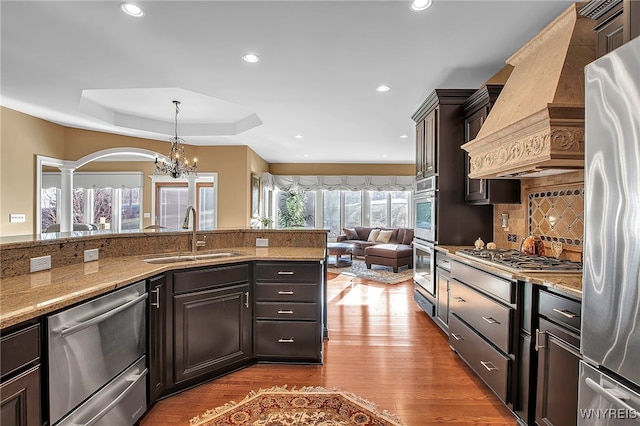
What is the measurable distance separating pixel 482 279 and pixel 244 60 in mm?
2703

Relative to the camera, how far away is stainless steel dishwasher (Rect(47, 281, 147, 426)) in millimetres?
1289

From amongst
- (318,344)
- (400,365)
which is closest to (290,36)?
(318,344)

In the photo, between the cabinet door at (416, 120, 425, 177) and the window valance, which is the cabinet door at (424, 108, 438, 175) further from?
the window valance

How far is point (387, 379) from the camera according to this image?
7.69 feet

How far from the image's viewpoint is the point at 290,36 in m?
Result: 2.38

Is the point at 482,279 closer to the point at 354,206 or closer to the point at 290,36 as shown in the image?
the point at 290,36

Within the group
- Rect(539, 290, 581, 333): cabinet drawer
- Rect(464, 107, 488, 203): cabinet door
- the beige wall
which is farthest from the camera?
the beige wall

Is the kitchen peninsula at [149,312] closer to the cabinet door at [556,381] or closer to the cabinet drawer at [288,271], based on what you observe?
the cabinet drawer at [288,271]

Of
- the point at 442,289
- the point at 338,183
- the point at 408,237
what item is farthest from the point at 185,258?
the point at 338,183

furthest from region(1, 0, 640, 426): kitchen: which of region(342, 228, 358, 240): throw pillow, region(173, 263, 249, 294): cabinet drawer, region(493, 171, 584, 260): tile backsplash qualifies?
region(342, 228, 358, 240): throw pillow

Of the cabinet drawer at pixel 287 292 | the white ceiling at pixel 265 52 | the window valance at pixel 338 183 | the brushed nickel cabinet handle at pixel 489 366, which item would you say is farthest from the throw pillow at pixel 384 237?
the brushed nickel cabinet handle at pixel 489 366

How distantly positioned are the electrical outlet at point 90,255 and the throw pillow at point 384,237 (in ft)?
22.2

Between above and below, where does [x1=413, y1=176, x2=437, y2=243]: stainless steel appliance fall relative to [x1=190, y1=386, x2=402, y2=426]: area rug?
above

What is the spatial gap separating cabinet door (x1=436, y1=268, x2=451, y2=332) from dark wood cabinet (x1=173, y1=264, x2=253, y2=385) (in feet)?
6.18
